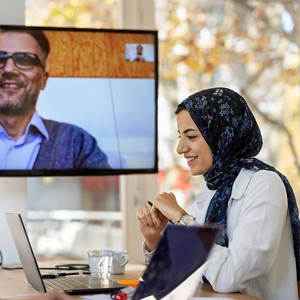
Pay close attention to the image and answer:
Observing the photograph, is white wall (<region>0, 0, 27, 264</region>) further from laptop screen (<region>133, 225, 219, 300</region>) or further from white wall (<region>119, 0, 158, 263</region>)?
laptop screen (<region>133, 225, 219, 300</region>)

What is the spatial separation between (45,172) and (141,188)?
3.11ft

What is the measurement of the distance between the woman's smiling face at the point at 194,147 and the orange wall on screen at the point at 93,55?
2.17 feet

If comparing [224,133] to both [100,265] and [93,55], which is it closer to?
[100,265]

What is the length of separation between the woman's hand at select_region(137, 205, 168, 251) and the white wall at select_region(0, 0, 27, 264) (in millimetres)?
815

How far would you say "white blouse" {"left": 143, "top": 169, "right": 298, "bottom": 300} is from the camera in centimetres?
187

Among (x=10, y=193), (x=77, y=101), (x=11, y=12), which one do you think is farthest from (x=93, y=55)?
(x=10, y=193)

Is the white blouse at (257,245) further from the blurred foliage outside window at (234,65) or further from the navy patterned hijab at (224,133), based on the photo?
the blurred foliage outside window at (234,65)

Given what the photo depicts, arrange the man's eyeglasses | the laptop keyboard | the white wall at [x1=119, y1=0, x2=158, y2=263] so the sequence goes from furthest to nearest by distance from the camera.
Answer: the white wall at [x1=119, y1=0, x2=158, y2=263], the man's eyeglasses, the laptop keyboard

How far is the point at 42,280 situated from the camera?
1.88 meters

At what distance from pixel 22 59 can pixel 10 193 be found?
2.00 ft

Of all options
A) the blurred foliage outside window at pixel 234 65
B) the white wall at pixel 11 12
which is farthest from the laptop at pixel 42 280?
the blurred foliage outside window at pixel 234 65

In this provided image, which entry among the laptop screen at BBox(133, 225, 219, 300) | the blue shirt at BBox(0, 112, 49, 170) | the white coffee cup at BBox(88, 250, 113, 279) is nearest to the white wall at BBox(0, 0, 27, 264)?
the blue shirt at BBox(0, 112, 49, 170)

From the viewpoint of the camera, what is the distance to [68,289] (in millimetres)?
1897

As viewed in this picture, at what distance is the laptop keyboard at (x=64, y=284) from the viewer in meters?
1.94
